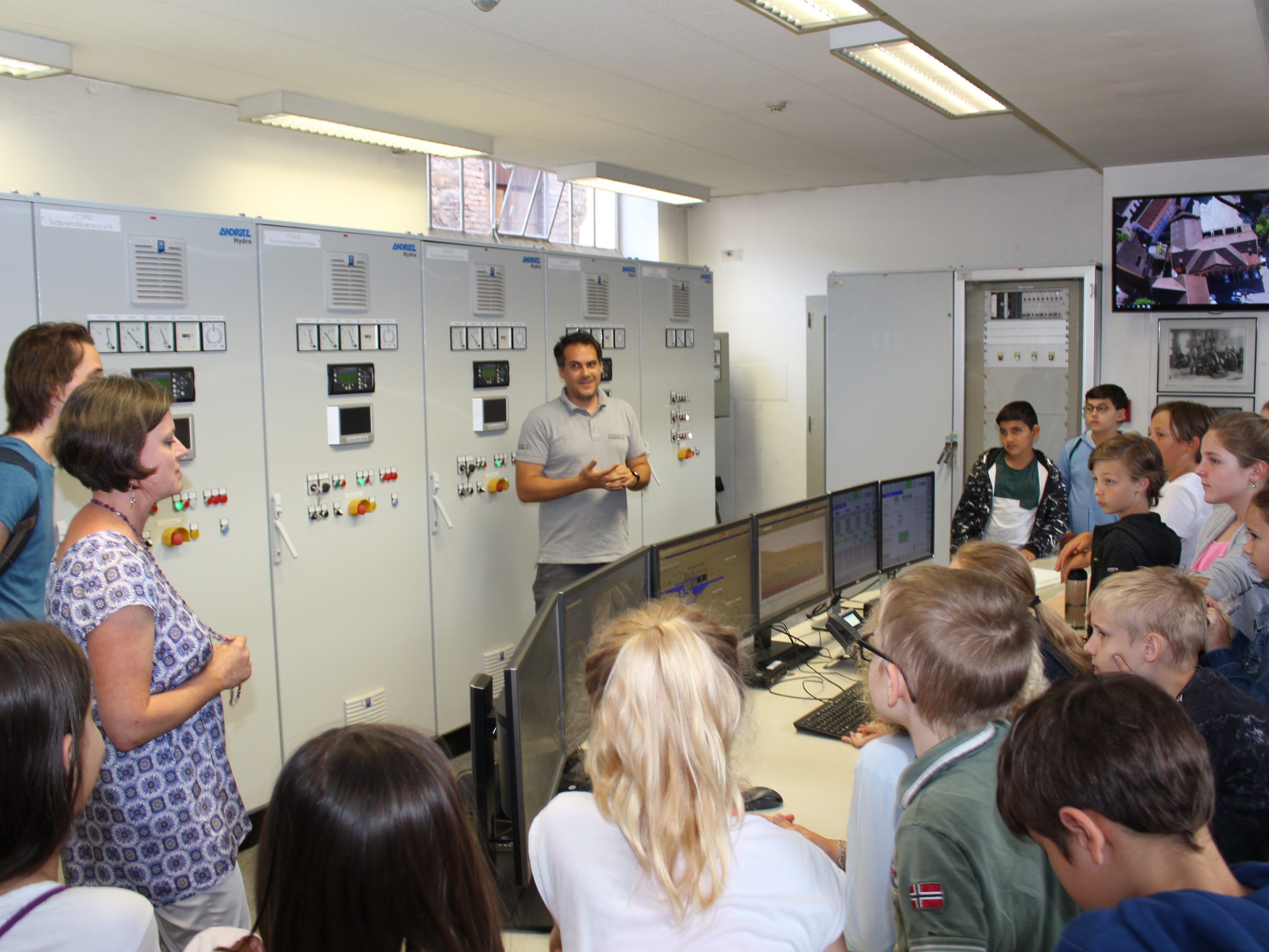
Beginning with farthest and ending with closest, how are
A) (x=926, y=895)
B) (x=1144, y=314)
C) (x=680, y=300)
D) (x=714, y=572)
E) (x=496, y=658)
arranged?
(x=1144, y=314) < (x=680, y=300) < (x=496, y=658) < (x=714, y=572) < (x=926, y=895)

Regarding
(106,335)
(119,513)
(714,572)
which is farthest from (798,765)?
(106,335)

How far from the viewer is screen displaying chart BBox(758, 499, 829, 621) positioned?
116 inches

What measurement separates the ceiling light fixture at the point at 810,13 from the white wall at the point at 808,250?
3559mm

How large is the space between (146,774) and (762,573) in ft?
5.82

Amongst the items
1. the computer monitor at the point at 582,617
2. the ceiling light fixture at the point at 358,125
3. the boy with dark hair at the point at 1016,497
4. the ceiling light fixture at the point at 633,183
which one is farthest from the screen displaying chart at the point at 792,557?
the ceiling light fixture at the point at 633,183

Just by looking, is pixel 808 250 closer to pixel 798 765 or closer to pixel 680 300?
pixel 680 300

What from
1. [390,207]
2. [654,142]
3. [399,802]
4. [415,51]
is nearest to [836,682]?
[399,802]

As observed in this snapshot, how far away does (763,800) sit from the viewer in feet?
6.76

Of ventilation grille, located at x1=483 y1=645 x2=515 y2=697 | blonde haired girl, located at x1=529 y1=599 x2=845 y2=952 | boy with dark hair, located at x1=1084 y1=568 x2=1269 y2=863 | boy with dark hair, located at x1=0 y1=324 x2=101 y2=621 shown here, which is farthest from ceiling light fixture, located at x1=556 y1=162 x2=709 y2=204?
blonde haired girl, located at x1=529 y1=599 x2=845 y2=952

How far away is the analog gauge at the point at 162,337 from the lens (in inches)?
121

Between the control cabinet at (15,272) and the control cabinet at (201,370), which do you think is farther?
the control cabinet at (201,370)

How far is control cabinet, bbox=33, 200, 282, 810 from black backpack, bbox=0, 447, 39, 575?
28.5 inches

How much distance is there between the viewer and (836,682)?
9.33ft

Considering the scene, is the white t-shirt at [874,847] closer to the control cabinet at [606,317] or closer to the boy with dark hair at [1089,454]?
the control cabinet at [606,317]
